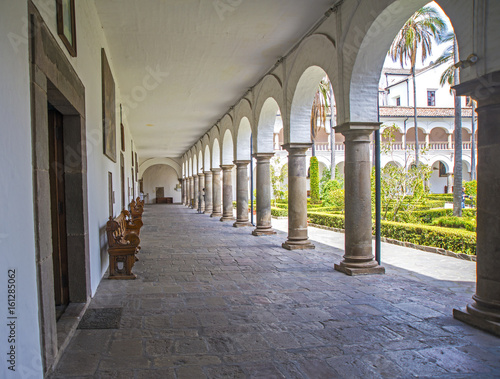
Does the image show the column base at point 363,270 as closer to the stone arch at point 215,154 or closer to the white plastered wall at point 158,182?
the stone arch at point 215,154

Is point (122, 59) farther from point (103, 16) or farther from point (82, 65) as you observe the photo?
point (82, 65)

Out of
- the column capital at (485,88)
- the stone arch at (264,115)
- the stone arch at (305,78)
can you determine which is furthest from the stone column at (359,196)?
the stone arch at (264,115)

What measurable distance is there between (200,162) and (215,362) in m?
20.1

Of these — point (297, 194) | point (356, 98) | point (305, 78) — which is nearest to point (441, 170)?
point (297, 194)

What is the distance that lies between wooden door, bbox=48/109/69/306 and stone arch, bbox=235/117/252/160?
927cm

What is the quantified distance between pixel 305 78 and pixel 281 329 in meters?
5.43

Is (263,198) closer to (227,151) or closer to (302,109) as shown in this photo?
(302,109)

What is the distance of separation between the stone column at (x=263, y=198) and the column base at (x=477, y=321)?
7.26 meters

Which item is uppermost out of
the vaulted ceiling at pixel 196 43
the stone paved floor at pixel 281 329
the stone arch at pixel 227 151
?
the vaulted ceiling at pixel 196 43

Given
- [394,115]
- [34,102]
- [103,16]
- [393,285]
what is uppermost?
[394,115]

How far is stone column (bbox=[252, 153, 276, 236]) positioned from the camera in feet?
36.9

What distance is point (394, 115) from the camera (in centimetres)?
3212

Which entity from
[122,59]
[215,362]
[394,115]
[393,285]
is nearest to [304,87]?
[122,59]

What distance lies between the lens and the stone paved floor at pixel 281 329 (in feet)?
10.1
